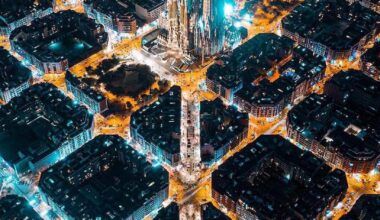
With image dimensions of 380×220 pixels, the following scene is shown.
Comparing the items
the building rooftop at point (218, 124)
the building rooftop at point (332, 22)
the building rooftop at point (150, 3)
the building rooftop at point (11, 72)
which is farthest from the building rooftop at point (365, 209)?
the building rooftop at point (11, 72)

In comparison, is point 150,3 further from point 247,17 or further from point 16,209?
point 16,209

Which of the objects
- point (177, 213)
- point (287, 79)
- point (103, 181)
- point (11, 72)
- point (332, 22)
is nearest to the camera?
point (177, 213)

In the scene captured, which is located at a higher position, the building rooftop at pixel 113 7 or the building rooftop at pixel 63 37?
the building rooftop at pixel 113 7

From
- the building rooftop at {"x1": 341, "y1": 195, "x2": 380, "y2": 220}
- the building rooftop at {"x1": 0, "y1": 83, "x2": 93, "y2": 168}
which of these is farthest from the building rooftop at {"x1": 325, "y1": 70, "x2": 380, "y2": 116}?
the building rooftop at {"x1": 0, "y1": 83, "x2": 93, "y2": 168}

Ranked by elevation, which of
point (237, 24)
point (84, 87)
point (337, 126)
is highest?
point (237, 24)

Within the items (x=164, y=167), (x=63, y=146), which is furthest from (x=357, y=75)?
(x=63, y=146)

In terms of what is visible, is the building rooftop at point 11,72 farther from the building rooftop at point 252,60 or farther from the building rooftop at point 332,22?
the building rooftop at point 332,22

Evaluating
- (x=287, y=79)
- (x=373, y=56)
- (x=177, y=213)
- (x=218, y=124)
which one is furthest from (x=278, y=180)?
(x=373, y=56)
